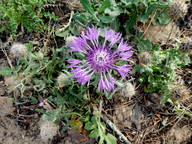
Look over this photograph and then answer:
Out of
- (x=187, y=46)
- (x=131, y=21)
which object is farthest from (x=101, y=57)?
(x=187, y=46)

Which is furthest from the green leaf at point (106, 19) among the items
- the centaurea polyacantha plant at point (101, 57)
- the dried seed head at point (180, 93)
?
the dried seed head at point (180, 93)

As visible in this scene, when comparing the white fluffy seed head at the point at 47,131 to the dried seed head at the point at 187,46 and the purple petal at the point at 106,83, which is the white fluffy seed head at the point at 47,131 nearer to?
the purple petal at the point at 106,83

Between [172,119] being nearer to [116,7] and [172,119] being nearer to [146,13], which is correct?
[146,13]

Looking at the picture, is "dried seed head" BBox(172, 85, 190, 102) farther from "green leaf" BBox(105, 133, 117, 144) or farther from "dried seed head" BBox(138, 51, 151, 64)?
"green leaf" BBox(105, 133, 117, 144)

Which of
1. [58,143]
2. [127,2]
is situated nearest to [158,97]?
[127,2]

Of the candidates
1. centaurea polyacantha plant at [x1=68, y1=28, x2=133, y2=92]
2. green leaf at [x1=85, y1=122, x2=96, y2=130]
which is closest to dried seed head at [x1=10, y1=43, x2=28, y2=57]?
centaurea polyacantha plant at [x1=68, y1=28, x2=133, y2=92]

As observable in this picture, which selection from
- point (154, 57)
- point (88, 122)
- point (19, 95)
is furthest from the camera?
point (19, 95)

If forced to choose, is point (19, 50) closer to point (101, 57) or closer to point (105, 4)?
point (101, 57)

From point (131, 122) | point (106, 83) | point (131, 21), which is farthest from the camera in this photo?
point (131, 122)
